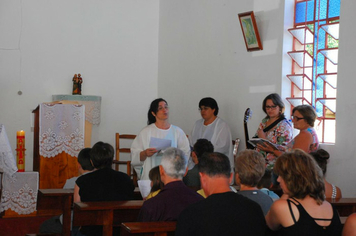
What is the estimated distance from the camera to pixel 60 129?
693 cm

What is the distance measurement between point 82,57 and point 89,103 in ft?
2.89

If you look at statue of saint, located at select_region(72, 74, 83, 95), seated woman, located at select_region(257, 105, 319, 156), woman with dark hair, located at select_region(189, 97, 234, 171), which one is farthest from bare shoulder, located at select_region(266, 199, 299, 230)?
statue of saint, located at select_region(72, 74, 83, 95)

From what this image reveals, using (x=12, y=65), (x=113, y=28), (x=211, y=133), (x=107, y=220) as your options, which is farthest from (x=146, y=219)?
(x=113, y=28)

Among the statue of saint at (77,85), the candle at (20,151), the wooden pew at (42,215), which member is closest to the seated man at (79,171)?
the wooden pew at (42,215)

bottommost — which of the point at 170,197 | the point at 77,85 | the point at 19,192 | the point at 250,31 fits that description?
the point at 19,192

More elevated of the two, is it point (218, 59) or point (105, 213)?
point (218, 59)

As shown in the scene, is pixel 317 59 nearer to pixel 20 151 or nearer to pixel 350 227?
pixel 20 151

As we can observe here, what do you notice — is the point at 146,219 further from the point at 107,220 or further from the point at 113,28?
the point at 113,28

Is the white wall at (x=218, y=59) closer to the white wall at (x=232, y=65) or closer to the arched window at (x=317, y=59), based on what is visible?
the white wall at (x=232, y=65)

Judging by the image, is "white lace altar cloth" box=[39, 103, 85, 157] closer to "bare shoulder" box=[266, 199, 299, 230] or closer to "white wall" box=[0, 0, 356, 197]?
"white wall" box=[0, 0, 356, 197]

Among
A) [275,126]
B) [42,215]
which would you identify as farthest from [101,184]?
[42,215]

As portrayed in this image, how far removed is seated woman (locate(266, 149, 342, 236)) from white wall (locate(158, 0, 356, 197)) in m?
3.07

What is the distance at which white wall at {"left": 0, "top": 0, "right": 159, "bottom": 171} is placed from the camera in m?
8.13

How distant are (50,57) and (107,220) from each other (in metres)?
5.31
